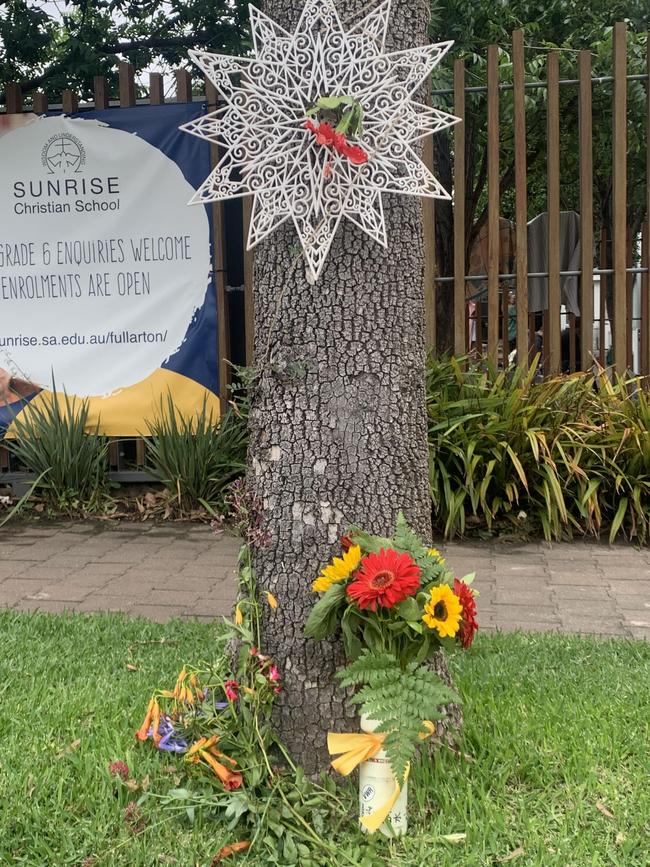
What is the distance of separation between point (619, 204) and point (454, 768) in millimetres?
4763

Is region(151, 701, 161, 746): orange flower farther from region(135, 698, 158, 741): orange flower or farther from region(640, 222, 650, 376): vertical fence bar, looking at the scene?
region(640, 222, 650, 376): vertical fence bar

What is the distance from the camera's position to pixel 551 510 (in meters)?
5.43

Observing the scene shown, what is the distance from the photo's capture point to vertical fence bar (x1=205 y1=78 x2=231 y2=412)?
20.8ft

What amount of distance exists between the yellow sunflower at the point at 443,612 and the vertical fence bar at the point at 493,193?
4.05 meters

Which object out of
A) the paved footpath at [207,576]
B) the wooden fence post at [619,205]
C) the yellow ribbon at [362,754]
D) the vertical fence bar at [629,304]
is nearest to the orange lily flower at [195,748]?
the yellow ribbon at [362,754]

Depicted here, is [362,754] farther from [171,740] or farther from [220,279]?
[220,279]

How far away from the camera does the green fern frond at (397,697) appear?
2.04 m

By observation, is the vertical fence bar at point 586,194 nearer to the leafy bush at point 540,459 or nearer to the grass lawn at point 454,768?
the leafy bush at point 540,459

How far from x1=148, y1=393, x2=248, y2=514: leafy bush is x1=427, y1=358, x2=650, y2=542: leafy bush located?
1512 mm

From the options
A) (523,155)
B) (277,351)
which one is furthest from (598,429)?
(277,351)

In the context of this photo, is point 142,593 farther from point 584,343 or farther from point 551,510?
point 584,343

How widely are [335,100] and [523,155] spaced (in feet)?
14.2

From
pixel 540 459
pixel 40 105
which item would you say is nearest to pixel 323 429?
pixel 540 459

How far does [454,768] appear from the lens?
99.8 inches
